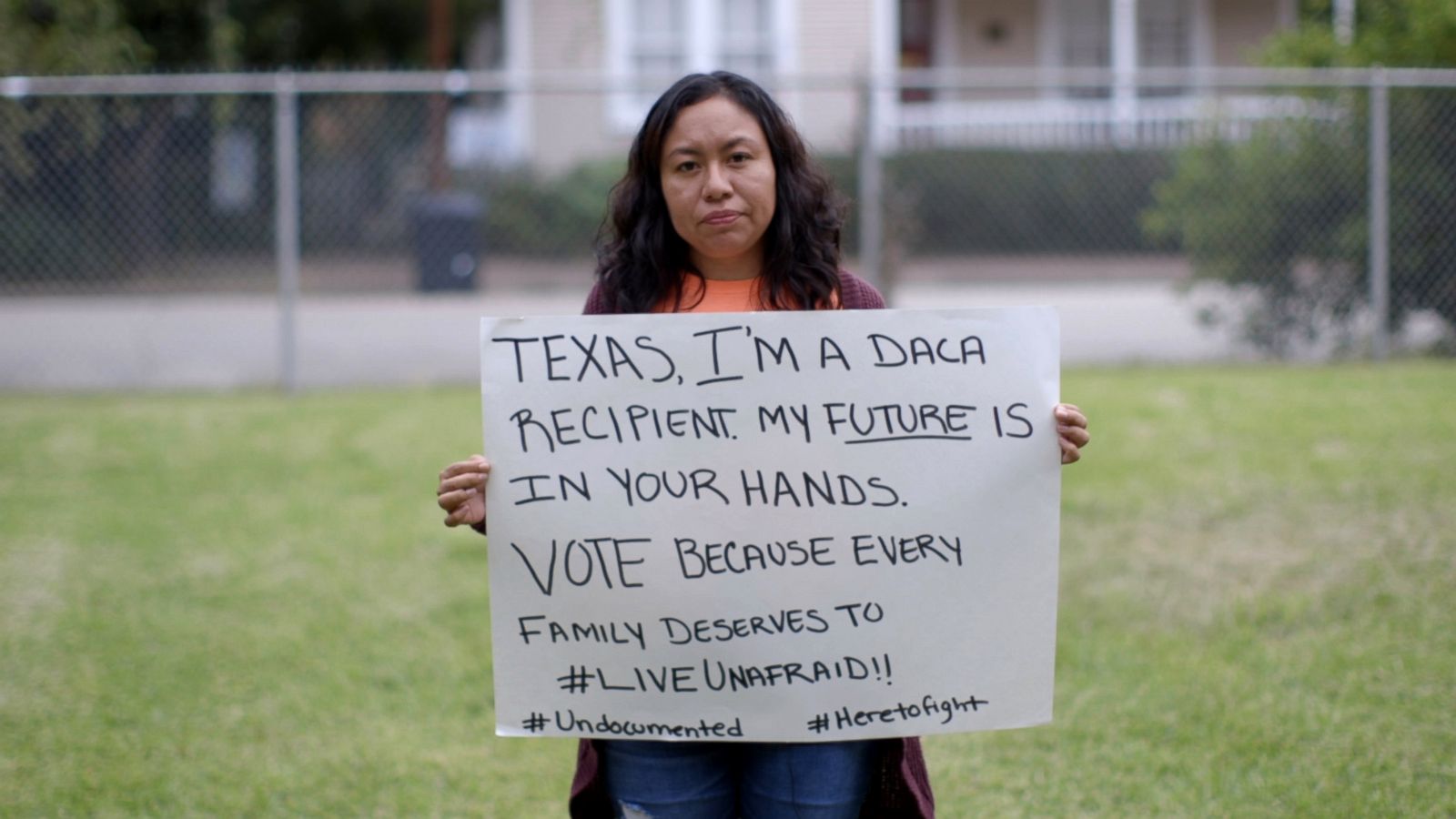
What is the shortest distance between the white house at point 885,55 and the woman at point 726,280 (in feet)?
35.2

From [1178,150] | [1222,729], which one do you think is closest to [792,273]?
[1222,729]

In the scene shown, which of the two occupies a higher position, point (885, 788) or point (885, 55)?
point (885, 55)

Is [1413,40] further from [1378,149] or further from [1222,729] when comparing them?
[1222,729]

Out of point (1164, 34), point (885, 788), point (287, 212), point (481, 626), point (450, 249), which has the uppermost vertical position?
point (1164, 34)

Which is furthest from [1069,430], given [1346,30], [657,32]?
[657,32]

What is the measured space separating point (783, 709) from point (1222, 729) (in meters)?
1.89

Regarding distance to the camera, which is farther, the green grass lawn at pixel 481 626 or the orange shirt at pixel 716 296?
the green grass lawn at pixel 481 626

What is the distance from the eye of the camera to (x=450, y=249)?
1050cm

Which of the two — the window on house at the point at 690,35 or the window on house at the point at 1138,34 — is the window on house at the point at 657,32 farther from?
the window on house at the point at 1138,34

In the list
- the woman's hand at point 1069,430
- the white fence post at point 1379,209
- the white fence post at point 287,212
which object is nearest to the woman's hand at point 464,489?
the woman's hand at point 1069,430

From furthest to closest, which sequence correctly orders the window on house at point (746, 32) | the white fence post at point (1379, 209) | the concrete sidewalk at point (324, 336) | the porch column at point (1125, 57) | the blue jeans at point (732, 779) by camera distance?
the window on house at point (746, 32) → the porch column at point (1125, 57) → the concrete sidewalk at point (324, 336) → the white fence post at point (1379, 209) → the blue jeans at point (732, 779)

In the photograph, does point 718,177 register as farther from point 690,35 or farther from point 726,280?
point 690,35

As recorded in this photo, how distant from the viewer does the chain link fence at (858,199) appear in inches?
343

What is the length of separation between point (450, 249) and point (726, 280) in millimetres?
8318
